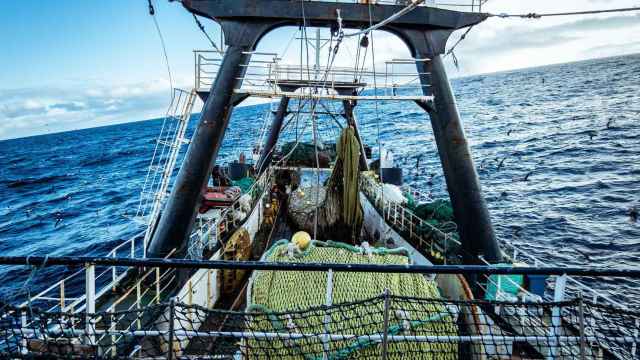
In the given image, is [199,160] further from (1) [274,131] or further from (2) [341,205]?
(1) [274,131]

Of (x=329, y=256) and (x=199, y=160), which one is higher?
(x=199, y=160)

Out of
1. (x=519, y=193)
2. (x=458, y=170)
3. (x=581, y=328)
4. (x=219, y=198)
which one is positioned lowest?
(x=519, y=193)

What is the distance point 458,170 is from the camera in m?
7.71

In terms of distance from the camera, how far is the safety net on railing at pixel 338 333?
2775 millimetres

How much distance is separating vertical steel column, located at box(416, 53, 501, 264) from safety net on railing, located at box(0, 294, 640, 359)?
1607mm

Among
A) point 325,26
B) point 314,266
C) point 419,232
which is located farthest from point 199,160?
point 419,232

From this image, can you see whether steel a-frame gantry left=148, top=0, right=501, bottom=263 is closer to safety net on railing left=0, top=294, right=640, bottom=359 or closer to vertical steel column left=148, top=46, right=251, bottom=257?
vertical steel column left=148, top=46, right=251, bottom=257

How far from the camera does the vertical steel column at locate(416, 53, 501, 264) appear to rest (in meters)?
7.29

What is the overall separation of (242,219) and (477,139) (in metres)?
47.6

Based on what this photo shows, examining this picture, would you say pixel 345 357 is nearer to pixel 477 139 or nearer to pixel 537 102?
pixel 477 139

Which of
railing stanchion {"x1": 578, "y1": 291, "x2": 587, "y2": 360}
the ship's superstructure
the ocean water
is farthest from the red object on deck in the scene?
railing stanchion {"x1": 578, "y1": 291, "x2": 587, "y2": 360}

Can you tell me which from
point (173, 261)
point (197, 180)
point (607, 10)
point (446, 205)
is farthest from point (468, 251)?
point (173, 261)

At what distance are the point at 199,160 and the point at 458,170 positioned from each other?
568 centimetres

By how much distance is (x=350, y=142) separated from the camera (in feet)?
34.1
